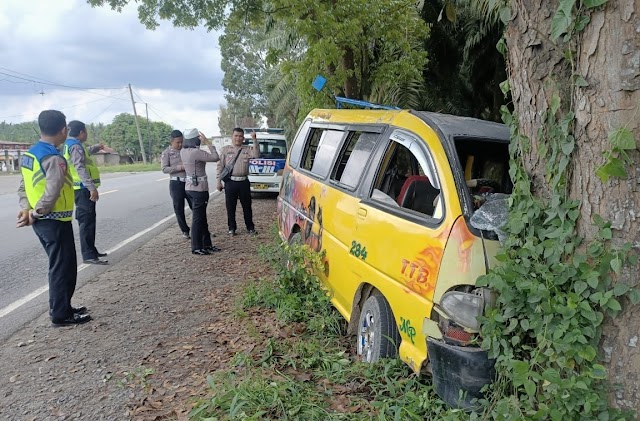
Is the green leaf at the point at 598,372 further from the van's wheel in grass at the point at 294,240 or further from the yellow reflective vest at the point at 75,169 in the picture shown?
the yellow reflective vest at the point at 75,169

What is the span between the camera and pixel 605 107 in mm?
2076

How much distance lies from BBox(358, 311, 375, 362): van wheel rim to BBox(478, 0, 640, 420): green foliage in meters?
1.04

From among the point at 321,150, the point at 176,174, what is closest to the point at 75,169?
the point at 176,174

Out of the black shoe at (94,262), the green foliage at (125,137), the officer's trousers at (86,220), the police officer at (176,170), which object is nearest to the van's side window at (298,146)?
the police officer at (176,170)

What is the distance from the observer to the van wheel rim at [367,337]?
3375 millimetres

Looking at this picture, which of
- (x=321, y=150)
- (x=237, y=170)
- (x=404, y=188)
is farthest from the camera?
(x=237, y=170)

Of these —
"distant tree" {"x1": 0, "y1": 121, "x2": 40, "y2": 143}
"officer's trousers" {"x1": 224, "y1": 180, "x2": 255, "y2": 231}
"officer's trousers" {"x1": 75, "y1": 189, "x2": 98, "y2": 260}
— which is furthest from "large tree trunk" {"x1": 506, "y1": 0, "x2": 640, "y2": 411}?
"distant tree" {"x1": 0, "y1": 121, "x2": 40, "y2": 143}

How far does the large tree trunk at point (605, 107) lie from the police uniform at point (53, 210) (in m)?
3.89

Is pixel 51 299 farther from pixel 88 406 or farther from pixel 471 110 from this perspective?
pixel 471 110

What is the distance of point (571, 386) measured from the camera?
212cm

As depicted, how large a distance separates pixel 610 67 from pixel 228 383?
9.22ft

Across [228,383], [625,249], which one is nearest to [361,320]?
[228,383]

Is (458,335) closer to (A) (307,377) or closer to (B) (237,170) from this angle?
(A) (307,377)

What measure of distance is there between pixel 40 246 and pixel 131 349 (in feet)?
16.1
